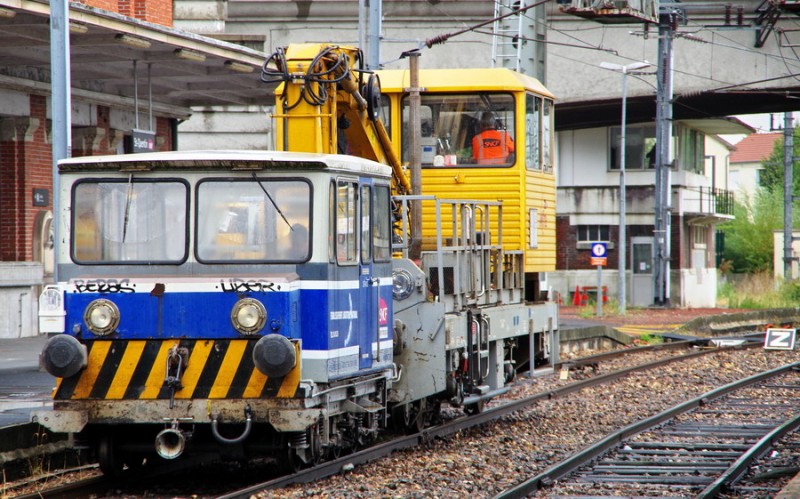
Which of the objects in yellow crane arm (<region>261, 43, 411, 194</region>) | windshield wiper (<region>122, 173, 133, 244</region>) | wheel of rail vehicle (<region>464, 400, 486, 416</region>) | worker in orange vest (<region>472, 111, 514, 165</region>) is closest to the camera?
windshield wiper (<region>122, 173, 133, 244</region>)

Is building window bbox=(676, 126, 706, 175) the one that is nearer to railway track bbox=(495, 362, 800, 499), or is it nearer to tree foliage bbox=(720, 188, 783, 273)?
tree foliage bbox=(720, 188, 783, 273)

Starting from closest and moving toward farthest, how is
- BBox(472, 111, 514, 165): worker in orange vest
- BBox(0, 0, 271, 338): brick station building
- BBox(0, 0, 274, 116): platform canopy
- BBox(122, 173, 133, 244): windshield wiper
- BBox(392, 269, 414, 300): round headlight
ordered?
1. BBox(122, 173, 133, 244): windshield wiper
2. BBox(392, 269, 414, 300): round headlight
3. BBox(472, 111, 514, 165): worker in orange vest
4. BBox(0, 0, 274, 116): platform canopy
5. BBox(0, 0, 271, 338): brick station building

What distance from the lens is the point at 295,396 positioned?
30.7ft

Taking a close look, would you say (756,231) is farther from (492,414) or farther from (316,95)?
(316,95)

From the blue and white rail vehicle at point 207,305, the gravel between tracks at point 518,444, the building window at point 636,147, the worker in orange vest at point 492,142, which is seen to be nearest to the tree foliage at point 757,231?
the building window at point 636,147

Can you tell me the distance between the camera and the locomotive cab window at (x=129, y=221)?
9664 mm

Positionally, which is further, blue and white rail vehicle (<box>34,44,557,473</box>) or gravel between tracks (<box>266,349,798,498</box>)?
gravel between tracks (<box>266,349,798,498</box>)

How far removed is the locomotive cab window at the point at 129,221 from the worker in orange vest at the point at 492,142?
5682 millimetres

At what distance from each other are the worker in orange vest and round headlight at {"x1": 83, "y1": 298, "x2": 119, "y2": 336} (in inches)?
247

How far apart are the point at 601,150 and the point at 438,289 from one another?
37.1 m

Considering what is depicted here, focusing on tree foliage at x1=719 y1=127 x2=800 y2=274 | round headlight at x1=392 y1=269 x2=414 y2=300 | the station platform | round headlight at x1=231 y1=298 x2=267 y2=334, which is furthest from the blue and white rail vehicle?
tree foliage at x1=719 y1=127 x2=800 y2=274

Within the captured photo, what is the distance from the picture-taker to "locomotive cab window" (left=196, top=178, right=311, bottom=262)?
958 cm

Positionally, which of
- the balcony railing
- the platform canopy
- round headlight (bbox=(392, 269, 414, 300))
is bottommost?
round headlight (bbox=(392, 269, 414, 300))

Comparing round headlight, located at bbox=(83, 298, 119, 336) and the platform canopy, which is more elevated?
the platform canopy
